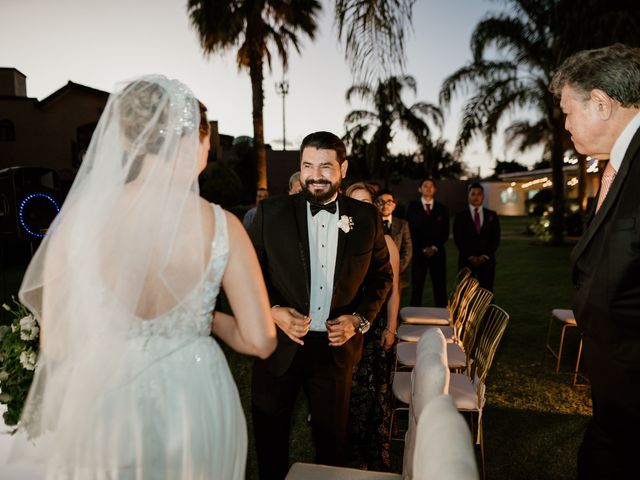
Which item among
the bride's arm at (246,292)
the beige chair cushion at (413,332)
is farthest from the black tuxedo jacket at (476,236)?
the bride's arm at (246,292)

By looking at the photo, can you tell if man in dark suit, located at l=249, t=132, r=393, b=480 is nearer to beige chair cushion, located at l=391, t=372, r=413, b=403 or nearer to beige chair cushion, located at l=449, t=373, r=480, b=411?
beige chair cushion, located at l=391, t=372, r=413, b=403

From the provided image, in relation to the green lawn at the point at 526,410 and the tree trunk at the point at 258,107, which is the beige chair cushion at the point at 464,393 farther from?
the tree trunk at the point at 258,107

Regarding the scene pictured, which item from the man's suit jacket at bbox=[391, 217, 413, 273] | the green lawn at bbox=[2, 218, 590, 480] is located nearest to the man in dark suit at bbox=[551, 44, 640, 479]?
the green lawn at bbox=[2, 218, 590, 480]

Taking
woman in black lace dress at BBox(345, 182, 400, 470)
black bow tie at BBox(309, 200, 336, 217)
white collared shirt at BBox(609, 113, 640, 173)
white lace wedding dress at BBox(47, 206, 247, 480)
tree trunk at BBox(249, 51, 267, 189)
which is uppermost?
tree trunk at BBox(249, 51, 267, 189)

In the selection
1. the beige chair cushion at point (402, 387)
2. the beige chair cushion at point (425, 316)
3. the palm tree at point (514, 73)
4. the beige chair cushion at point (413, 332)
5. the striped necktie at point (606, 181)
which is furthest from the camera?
the palm tree at point (514, 73)

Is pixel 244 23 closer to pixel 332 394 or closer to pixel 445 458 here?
pixel 332 394

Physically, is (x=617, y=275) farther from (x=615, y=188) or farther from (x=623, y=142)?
(x=623, y=142)

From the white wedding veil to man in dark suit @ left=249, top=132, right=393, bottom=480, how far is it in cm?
95

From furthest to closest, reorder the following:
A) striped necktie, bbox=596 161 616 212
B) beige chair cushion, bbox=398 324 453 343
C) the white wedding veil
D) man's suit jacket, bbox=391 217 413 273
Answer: man's suit jacket, bbox=391 217 413 273
beige chair cushion, bbox=398 324 453 343
striped necktie, bbox=596 161 616 212
the white wedding veil

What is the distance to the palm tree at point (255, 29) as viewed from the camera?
12.9 m

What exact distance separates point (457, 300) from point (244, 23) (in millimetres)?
11219

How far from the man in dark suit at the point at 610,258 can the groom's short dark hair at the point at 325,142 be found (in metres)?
1.04

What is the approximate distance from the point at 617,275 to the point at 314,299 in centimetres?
140

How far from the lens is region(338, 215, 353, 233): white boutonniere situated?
2611mm
